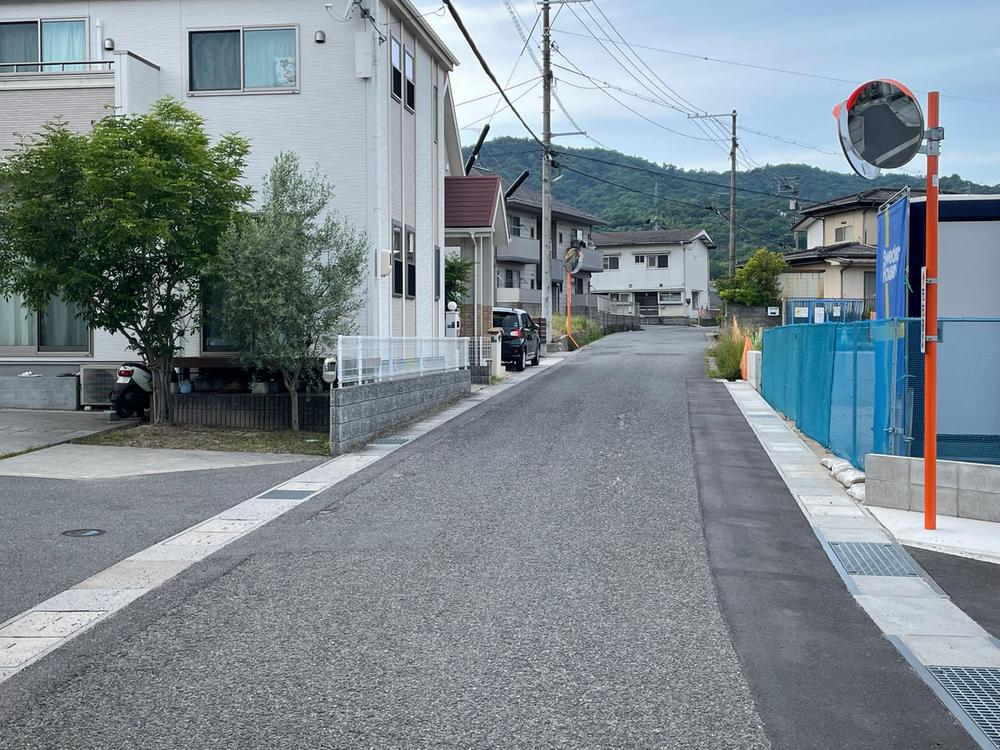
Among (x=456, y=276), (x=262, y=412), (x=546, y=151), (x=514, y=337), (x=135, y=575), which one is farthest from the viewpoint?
(x=546, y=151)

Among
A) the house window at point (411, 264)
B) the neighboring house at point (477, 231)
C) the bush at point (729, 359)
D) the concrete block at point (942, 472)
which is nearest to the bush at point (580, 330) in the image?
the bush at point (729, 359)

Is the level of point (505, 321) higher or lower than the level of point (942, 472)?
higher

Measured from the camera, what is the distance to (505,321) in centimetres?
2778

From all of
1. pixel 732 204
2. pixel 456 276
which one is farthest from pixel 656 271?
pixel 456 276

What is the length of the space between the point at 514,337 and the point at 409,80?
953 cm

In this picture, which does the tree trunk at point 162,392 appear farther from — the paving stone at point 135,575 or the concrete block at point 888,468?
the concrete block at point 888,468

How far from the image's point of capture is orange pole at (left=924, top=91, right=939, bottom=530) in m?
8.55

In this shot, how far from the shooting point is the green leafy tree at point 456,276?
25469 millimetres

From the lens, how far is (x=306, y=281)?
14273 millimetres

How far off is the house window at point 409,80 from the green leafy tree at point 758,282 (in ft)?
83.2

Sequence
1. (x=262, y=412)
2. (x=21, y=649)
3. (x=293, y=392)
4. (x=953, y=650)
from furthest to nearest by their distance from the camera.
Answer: (x=262, y=412) < (x=293, y=392) < (x=953, y=650) < (x=21, y=649)

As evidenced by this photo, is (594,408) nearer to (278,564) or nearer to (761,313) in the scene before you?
(278,564)

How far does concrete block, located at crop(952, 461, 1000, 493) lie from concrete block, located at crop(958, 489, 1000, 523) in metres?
0.05

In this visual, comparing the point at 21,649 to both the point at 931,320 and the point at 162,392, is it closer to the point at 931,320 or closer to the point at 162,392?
the point at 931,320
